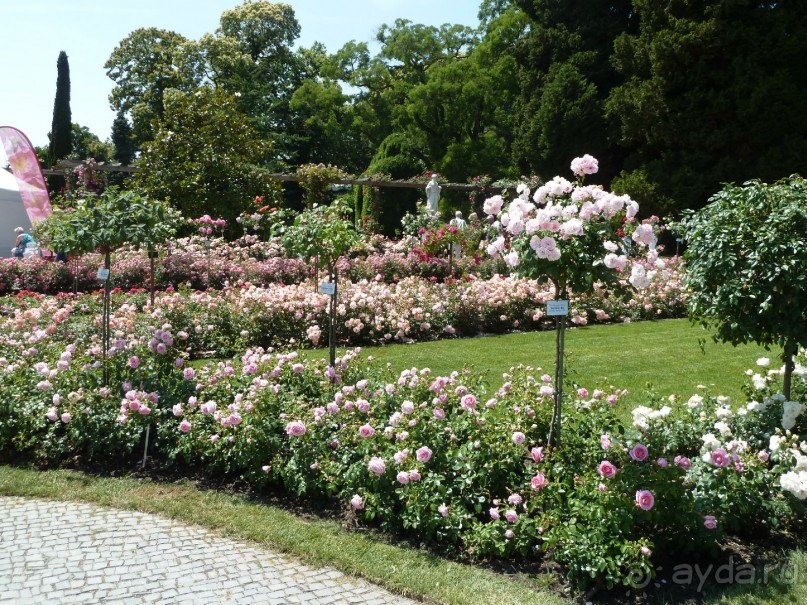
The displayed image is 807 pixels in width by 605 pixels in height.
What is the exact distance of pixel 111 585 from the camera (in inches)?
122

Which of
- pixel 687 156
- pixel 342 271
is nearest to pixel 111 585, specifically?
pixel 342 271

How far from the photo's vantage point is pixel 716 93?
16500 mm

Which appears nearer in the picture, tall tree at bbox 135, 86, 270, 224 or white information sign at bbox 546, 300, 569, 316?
white information sign at bbox 546, 300, 569, 316

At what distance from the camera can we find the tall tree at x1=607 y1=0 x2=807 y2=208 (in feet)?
51.9

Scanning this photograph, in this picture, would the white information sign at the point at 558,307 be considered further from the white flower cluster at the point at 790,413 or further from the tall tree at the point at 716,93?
the tall tree at the point at 716,93

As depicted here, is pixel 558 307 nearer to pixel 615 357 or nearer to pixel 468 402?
pixel 468 402

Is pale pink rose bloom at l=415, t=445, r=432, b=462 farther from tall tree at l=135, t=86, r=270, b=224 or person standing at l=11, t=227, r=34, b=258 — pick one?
person standing at l=11, t=227, r=34, b=258

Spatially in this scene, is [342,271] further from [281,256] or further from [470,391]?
[470,391]

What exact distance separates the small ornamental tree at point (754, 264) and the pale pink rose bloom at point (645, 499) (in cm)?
119

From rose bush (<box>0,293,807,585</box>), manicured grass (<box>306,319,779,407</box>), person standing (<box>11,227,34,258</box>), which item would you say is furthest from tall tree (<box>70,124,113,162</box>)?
rose bush (<box>0,293,807,585</box>)

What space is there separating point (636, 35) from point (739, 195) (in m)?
17.6

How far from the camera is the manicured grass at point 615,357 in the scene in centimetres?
649

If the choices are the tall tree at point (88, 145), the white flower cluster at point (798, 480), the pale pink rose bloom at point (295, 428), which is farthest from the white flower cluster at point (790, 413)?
the tall tree at point (88, 145)

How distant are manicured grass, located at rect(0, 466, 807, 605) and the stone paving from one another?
0.28ft
